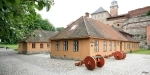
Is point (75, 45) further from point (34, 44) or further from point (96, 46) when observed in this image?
point (34, 44)

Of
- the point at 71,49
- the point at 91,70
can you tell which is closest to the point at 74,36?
the point at 71,49

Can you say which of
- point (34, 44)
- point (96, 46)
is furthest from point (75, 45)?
point (34, 44)

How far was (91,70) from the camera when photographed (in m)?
11.4

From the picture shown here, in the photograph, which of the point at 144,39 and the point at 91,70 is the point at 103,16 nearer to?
the point at 144,39

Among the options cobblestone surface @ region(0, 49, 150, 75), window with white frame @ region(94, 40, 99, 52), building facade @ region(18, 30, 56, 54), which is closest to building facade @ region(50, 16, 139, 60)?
window with white frame @ region(94, 40, 99, 52)

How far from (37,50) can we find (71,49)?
15331 millimetres

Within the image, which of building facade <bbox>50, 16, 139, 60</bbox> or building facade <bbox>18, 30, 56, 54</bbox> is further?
building facade <bbox>18, 30, 56, 54</bbox>

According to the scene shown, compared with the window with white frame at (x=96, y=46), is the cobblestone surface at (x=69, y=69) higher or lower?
lower

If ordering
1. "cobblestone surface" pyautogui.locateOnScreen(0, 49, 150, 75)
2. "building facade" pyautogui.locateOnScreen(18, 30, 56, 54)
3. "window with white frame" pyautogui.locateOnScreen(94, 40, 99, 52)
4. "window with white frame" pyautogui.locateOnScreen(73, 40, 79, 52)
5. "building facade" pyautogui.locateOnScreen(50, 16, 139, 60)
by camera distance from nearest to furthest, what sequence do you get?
1. "cobblestone surface" pyautogui.locateOnScreen(0, 49, 150, 75)
2. "building facade" pyautogui.locateOnScreen(50, 16, 139, 60)
3. "window with white frame" pyautogui.locateOnScreen(73, 40, 79, 52)
4. "window with white frame" pyautogui.locateOnScreen(94, 40, 99, 52)
5. "building facade" pyautogui.locateOnScreen(18, 30, 56, 54)

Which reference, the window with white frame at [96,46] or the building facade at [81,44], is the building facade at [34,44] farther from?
the window with white frame at [96,46]

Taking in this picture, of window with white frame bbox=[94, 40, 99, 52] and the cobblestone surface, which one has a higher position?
window with white frame bbox=[94, 40, 99, 52]

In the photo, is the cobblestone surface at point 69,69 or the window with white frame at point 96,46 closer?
the cobblestone surface at point 69,69

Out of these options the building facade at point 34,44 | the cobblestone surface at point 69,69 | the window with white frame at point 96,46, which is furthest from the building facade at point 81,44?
the building facade at point 34,44

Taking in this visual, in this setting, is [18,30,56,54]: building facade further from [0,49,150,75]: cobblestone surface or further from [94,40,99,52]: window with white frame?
[94,40,99,52]: window with white frame
